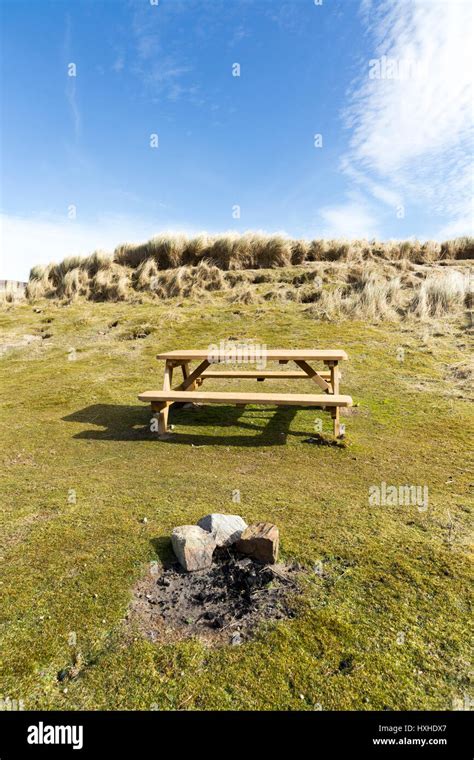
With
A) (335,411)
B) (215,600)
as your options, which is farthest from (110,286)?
(215,600)

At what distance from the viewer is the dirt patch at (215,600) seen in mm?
2350

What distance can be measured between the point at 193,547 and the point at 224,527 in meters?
Answer: 0.30

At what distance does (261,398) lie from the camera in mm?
5355

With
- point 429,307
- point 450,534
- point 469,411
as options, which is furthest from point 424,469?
point 429,307

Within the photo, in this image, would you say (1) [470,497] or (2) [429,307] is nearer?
(1) [470,497]

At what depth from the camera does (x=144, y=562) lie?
2.93 metres

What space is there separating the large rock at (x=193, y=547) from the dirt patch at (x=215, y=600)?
0.05 meters

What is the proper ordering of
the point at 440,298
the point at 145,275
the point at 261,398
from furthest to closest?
1. the point at 145,275
2. the point at 440,298
3. the point at 261,398

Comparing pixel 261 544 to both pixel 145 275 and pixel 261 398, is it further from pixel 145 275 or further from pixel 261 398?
pixel 145 275

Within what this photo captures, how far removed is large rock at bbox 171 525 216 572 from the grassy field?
0.64 ft

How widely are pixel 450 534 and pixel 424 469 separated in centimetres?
133
